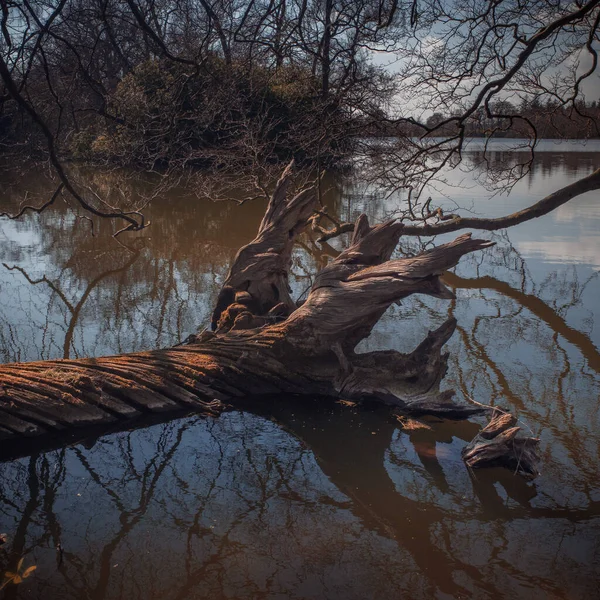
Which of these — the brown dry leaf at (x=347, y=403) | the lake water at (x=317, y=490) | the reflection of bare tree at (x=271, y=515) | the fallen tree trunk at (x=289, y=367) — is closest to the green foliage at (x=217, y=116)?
the lake water at (x=317, y=490)

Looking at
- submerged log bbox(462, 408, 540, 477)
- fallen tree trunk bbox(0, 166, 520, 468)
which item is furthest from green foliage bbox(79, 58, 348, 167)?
submerged log bbox(462, 408, 540, 477)

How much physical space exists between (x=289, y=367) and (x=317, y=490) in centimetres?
161

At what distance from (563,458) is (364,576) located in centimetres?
189

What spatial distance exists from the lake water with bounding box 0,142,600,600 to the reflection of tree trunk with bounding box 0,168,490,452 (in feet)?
0.72

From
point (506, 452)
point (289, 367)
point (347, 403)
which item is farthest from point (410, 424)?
point (289, 367)

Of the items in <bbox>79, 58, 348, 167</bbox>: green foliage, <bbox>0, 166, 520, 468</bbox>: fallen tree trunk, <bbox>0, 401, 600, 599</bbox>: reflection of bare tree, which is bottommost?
<bbox>0, 401, 600, 599</bbox>: reflection of bare tree

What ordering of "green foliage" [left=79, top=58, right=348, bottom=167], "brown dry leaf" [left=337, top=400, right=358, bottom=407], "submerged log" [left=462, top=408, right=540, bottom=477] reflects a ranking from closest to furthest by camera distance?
"submerged log" [left=462, top=408, right=540, bottom=477] < "brown dry leaf" [left=337, top=400, right=358, bottom=407] < "green foliage" [left=79, top=58, right=348, bottom=167]

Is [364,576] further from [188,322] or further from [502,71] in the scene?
[502,71]

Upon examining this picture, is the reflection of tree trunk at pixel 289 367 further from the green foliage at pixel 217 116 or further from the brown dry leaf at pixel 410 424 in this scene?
the green foliage at pixel 217 116

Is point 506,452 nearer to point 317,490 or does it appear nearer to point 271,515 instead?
point 317,490

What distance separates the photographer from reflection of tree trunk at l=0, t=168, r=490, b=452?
4.76 meters

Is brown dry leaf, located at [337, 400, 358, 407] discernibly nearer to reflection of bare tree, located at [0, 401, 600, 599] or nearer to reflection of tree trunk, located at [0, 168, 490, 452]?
reflection of tree trunk, located at [0, 168, 490, 452]

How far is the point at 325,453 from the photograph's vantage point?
4527 millimetres

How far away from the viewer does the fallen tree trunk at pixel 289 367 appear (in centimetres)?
475
